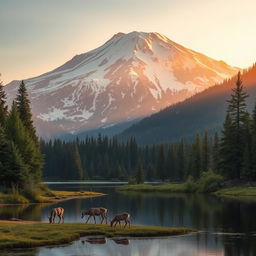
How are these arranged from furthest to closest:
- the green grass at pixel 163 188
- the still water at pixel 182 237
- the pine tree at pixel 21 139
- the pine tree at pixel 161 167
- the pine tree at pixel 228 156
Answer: the pine tree at pixel 161 167
the green grass at pixel 163 188
the pine tree at pixel 228 156
the pine tree at pixel 21 139
the still water at pixel 182 237

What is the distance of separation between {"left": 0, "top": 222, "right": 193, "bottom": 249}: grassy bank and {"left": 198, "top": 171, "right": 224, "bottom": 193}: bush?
68517 millimetres

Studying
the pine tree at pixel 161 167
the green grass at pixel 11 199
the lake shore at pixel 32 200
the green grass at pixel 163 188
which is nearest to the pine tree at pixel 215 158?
the green grass at pixel 163 188

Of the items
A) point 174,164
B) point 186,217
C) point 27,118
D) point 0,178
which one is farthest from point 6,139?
point 174,164

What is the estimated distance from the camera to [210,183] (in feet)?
393

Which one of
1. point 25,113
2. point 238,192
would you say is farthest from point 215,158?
point 25,113

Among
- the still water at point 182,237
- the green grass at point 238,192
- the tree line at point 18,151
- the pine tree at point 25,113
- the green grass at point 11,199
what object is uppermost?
the pine tree at point 25,113

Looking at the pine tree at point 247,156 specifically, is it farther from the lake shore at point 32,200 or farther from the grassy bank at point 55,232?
the grassy bank at point 55,232

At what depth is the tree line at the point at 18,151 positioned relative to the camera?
289ft

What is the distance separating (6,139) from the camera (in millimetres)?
91938

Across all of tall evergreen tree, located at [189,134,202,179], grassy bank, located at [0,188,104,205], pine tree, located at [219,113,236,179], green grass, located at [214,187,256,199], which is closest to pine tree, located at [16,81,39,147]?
grassy bank, located at [0,188,104,205]

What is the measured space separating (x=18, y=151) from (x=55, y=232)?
4713cm

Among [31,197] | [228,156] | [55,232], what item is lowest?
[55,232]

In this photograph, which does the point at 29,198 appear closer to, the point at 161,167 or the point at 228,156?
the point at 228,156

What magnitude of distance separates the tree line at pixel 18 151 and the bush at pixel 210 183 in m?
35.9
